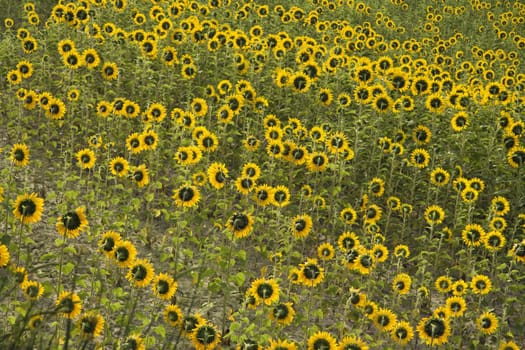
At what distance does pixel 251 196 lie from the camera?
A: 6312 mm

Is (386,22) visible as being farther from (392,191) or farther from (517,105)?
(392,191)

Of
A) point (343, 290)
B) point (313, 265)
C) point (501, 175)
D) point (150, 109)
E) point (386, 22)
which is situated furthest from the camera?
point (386, 22)

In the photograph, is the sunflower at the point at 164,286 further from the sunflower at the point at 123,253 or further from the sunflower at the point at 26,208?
the sunflower at the point at 26,208

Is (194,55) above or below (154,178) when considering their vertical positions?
above

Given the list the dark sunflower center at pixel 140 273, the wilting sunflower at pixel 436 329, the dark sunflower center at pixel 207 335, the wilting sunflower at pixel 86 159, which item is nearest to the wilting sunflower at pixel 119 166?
the wilting sunflower at pixel 86 159

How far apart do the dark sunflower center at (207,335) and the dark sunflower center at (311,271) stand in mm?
1032

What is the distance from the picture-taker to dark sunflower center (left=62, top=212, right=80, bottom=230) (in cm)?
362

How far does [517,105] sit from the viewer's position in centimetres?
811

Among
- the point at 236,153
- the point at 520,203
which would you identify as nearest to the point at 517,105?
the point at 520,203

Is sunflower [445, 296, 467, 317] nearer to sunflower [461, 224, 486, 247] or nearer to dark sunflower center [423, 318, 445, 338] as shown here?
dark sunflower center [423, 318, 445, 338]

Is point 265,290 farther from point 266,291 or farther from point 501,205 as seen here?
point 501,205

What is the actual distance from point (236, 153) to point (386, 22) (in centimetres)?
835

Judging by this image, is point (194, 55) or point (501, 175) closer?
point (501, 175)

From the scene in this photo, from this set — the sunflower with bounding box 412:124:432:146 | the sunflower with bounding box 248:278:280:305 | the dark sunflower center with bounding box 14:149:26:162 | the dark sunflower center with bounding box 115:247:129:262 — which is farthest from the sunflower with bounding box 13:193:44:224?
the sunflower with bounding box 412:124:432:146
